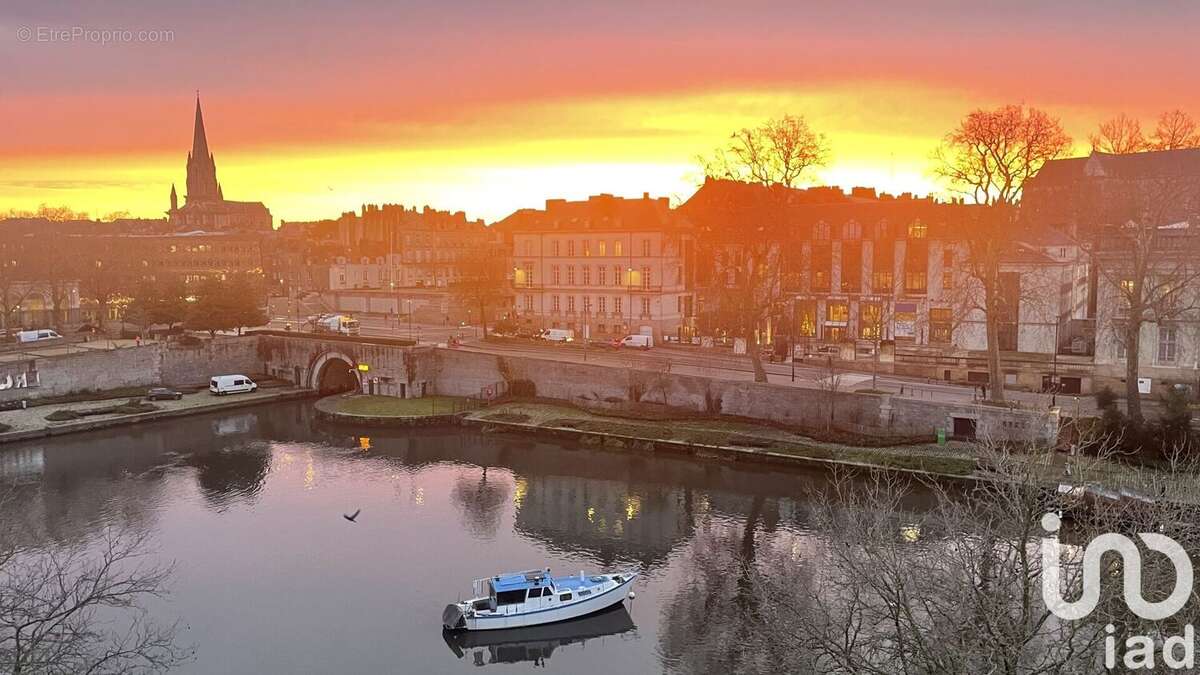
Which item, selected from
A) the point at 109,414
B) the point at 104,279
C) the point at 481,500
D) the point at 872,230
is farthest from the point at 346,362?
the point at 872,230

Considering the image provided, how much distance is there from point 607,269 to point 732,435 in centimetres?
2515

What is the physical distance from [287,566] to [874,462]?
76.6ft

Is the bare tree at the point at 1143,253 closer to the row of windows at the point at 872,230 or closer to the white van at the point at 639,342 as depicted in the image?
the row of windows at the point at 872,230

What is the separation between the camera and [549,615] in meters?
26.9

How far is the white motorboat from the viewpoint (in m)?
26.3

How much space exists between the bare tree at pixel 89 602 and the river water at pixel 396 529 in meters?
0.78

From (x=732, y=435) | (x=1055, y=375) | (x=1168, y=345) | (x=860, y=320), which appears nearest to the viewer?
(x=1168, y=345)

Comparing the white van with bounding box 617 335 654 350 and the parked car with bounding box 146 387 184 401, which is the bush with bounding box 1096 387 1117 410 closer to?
the white van with bounding box 617 335 654 350

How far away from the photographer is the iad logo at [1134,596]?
14.1 metres

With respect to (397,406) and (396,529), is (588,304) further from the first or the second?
(396,529)

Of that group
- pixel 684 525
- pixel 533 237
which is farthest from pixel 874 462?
pixel 533 237

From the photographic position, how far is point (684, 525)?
34.3 m

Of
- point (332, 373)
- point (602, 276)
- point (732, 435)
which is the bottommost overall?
point (732, 435)

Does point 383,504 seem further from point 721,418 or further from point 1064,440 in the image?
point 1064,440
